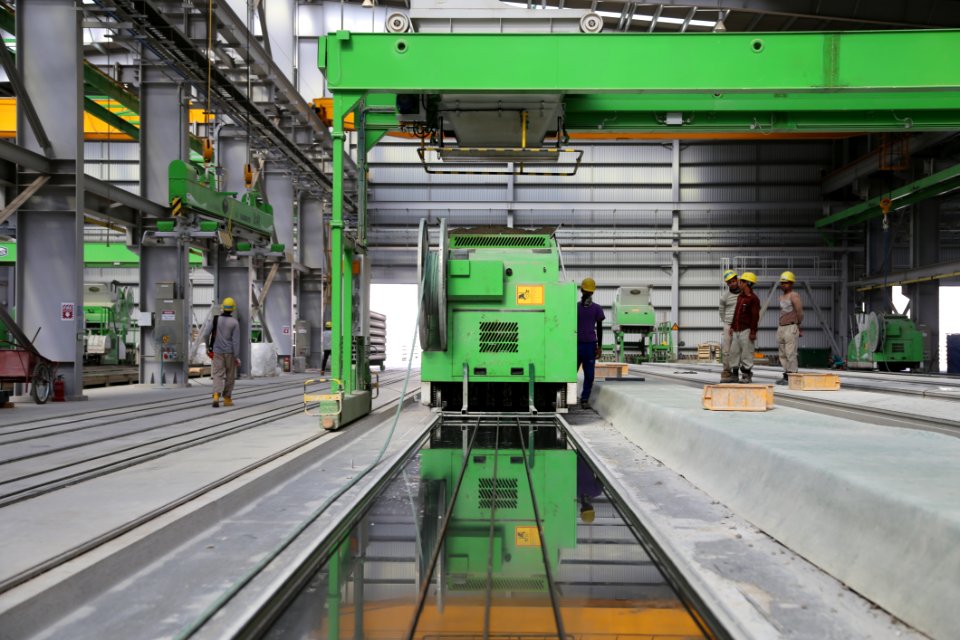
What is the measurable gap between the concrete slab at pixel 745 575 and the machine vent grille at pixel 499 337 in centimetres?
386

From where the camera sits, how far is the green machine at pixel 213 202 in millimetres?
13773

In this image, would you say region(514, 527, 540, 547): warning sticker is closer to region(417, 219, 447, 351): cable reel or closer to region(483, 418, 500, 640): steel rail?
region(483, 418, 500, 640): steel rail

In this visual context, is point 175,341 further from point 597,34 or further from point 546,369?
point 597,34

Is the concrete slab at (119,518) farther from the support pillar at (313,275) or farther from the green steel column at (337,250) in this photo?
the support pillar at (313,275)

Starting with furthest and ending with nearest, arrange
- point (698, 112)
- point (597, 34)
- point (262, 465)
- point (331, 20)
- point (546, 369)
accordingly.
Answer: point (331, 20) < point (698, 112) < point (546, 369) < point (597, 34) < point (262, 465)

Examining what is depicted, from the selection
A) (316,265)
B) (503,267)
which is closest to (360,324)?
(503,267)

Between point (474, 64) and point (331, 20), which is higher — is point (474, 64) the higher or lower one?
the lower one

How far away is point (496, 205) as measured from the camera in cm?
3033

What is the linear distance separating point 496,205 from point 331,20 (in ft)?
32.2

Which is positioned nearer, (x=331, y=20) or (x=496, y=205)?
(x=331, y=20)

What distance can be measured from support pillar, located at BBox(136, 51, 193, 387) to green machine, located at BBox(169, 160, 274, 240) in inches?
29.5

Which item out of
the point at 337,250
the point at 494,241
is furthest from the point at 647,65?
the point at 337,250

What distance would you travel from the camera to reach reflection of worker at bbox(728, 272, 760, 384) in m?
9.13

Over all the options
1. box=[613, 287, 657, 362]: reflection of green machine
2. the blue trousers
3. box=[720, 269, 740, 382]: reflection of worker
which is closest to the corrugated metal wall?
box=[613, 287, 657, 362]: reflection of green machine
